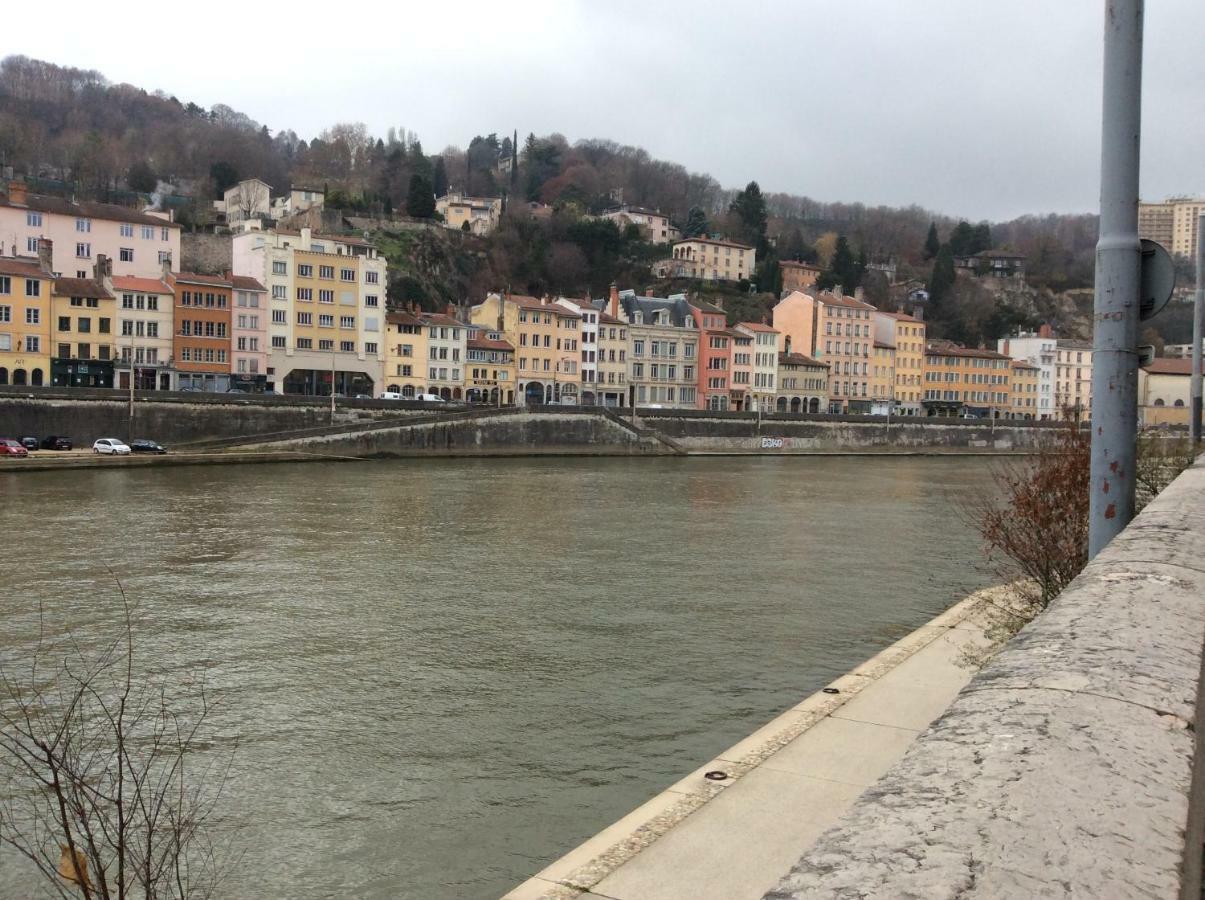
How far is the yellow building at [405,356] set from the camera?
6994cm

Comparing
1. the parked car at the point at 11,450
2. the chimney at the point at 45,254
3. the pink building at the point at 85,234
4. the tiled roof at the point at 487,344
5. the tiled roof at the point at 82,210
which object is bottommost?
the parked car at the point at 11,450

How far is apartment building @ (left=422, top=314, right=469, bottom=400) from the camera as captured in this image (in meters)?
71.1

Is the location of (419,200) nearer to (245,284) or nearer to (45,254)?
(245,284)

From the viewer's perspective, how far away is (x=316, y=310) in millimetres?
66812

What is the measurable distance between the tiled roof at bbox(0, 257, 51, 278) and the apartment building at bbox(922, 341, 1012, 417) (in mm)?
76061

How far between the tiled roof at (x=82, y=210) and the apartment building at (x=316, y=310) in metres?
6.46

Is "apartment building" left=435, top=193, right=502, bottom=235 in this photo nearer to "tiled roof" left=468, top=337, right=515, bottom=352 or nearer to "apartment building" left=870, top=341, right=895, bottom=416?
"tiled roof" left=468, top=337, right=515, bottom=352

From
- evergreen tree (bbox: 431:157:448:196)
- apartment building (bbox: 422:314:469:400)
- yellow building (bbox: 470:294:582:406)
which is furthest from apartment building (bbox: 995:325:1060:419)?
evergreen tree (bbox: 431:157:448:196)

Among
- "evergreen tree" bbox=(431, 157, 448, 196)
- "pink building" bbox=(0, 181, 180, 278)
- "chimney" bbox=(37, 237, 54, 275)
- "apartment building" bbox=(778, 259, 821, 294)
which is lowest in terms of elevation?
"chimney" bbox=(37, 237, 54, 275)

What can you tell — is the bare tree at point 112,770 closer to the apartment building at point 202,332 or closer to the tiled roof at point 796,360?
the apartment building at point 202,332

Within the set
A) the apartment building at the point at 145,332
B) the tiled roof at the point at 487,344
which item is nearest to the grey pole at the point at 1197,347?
the apartment building at the point at 145,332

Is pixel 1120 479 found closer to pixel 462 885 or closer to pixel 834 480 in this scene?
pixel 462 885

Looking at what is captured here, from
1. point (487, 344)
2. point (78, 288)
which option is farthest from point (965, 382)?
point (78, 288)

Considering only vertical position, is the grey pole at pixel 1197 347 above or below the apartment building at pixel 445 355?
below
